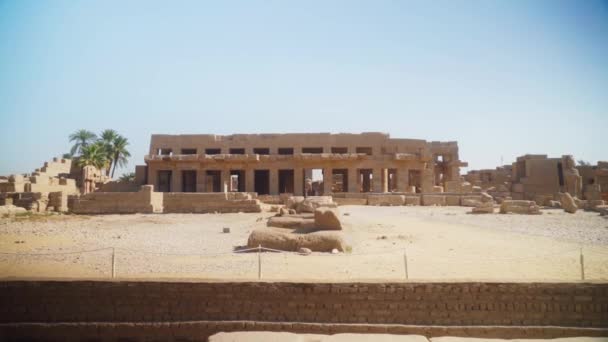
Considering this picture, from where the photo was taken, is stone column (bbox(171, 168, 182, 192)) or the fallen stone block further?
stone column (bbox(171, 168, 182, 192))

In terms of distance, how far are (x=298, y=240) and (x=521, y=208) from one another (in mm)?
16897

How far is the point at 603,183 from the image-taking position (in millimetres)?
36000

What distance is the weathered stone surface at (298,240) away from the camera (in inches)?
391

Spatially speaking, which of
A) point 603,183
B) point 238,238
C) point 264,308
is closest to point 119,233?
point 238,238

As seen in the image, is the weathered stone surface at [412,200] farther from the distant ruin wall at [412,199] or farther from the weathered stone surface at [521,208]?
the weathered stone surface at [521,208]

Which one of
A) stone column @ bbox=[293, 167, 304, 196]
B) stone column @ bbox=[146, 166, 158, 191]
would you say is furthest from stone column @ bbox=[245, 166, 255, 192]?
stone column @ bbox=[146, 166, 158, 191]

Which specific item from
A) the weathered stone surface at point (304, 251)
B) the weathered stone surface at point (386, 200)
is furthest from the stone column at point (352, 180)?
the weathered stone surface at point (304, 251)

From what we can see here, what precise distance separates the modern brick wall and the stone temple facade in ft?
84.1

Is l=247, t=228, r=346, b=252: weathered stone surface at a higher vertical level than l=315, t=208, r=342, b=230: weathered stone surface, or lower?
lower

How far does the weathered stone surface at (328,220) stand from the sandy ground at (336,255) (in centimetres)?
50

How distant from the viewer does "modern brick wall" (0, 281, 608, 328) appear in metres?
5.39

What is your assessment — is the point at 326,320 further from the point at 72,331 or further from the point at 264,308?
the point at 72,331

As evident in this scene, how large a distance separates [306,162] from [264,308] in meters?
27.5

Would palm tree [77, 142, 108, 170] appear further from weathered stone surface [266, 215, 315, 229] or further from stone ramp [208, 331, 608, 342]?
stone ramp [208, 331, 608, 342]
